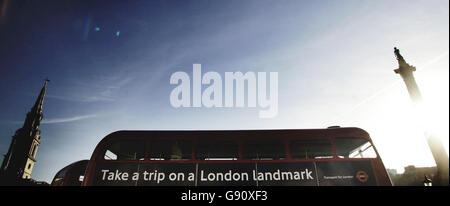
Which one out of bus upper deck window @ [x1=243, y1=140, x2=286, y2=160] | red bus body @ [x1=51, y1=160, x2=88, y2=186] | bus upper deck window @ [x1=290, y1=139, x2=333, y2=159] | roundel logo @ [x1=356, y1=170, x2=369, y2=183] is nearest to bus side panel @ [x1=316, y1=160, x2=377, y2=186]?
roundel logo @ [x1=356, y1=170, x2=369, y2=183]

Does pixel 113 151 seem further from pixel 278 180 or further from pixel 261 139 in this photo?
pixel 278 180

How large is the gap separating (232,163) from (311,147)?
2.52 meters

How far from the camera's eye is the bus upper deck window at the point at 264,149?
5.72 meters

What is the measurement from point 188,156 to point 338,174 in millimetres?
3888

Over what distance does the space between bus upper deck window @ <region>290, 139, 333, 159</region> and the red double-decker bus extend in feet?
0.17

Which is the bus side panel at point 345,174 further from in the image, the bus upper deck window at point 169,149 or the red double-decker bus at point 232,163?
the bus upper deck window at point 169,149

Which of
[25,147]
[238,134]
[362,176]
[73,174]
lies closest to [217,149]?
[238,134]

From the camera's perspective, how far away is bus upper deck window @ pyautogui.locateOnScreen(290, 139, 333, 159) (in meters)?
5.69

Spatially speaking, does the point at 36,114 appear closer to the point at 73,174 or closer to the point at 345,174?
the point at 73,174

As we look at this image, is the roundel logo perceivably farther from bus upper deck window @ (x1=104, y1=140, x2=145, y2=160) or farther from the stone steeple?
the stone steeple

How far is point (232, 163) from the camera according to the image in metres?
5.16

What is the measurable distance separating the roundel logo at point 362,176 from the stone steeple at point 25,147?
50953 millimetres

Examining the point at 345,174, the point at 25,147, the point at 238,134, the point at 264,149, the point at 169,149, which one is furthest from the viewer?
the point at 25,147
